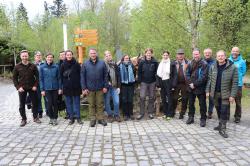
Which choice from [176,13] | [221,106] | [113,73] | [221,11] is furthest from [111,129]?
[221,11]

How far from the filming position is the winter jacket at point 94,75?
24.8 ft

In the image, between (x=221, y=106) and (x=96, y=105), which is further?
(x=96, y=105)

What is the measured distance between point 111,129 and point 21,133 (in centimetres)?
215

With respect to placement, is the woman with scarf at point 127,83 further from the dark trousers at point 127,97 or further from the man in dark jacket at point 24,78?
the man in dark jacket at point 24,78

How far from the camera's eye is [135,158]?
17.7ft

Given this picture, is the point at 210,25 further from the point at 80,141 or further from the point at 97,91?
the point at 80,141

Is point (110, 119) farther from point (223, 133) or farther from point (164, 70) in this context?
point (223, 133)

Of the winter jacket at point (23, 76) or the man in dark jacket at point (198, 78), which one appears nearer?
the man in dark jacket at point (198, 78)

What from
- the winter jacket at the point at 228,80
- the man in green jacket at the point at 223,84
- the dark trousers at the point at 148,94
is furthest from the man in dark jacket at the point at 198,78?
the dark trousers at the point at 148,94

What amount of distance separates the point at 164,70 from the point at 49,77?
307 cm

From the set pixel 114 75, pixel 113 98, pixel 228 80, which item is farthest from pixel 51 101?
pixel 228 80

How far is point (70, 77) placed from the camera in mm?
7734

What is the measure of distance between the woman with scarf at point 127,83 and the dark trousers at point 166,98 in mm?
858

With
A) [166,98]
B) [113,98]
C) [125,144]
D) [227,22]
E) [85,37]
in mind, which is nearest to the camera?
[125,144]
